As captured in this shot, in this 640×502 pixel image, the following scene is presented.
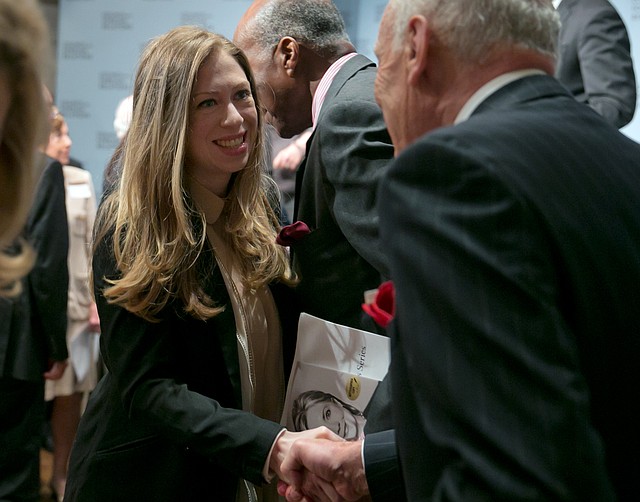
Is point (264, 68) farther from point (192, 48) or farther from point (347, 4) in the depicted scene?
point (347, 4)

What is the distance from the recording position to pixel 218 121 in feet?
7.93

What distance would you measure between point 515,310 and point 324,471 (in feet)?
3.08

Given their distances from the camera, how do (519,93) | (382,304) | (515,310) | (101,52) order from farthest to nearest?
(101,52) < (382,304) < (519,93) < (515,310)

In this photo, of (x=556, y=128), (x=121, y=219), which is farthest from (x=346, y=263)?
(x=556, y=128)

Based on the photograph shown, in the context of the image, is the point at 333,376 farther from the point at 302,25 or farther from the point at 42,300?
the point at 42,300

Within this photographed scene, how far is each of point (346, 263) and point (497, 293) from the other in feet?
3.80

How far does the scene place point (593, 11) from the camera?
4227 mm

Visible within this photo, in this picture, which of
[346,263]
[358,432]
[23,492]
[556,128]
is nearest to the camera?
[556,128]

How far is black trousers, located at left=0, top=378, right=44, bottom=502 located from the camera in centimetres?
452

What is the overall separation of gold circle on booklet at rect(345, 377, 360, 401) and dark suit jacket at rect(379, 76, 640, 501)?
0.80 m

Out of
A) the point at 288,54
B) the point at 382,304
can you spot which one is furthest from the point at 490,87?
the point at 288,54

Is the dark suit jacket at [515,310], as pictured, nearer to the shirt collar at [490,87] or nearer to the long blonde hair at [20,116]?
the shirt collar at [490,87]

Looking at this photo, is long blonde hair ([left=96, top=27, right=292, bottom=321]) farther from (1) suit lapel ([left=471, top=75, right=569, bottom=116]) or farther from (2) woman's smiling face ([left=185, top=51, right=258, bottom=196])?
(1) suit lapel ([left=471, top=75, right=569, bottom=116])

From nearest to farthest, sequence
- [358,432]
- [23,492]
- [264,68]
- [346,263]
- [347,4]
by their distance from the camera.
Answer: [358,432]
[346,263]
[264,68]
[23,492]
[347,4]
